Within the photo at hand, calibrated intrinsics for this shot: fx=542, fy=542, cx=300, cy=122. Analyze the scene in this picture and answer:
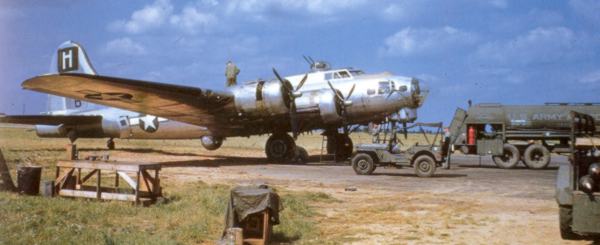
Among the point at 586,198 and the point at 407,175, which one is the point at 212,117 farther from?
the point at 586,198

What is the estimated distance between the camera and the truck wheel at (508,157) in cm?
1873

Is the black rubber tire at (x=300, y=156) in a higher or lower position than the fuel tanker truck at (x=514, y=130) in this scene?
lower

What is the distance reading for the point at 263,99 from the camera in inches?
716

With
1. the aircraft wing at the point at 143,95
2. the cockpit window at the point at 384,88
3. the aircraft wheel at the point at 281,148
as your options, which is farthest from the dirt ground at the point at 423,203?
the aircraft wheel at the point at 281,148

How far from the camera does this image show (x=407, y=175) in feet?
51.1

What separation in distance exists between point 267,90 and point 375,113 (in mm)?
3774

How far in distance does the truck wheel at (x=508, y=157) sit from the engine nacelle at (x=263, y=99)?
7.70 m

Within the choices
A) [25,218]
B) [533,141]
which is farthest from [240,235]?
[533,141]

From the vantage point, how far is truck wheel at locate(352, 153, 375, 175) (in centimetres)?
1523

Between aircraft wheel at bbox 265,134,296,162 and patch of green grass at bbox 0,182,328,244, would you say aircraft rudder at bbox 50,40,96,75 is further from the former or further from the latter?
patch of green grass at bbox 0,182,328,244

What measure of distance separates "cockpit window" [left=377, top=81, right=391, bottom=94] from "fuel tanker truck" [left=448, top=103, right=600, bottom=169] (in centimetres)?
274

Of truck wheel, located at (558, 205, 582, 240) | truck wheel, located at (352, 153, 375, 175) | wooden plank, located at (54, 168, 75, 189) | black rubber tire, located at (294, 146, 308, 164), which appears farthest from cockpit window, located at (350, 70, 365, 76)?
truck wheel, located at (558, 205, 582, 240)

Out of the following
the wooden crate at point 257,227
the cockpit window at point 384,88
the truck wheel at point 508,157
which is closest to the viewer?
the wooden crate at point 257,227

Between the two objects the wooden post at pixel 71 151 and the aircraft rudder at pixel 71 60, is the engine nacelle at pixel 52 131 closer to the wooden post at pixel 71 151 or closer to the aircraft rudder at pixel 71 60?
the aircraft rudder at pixel 71 60
